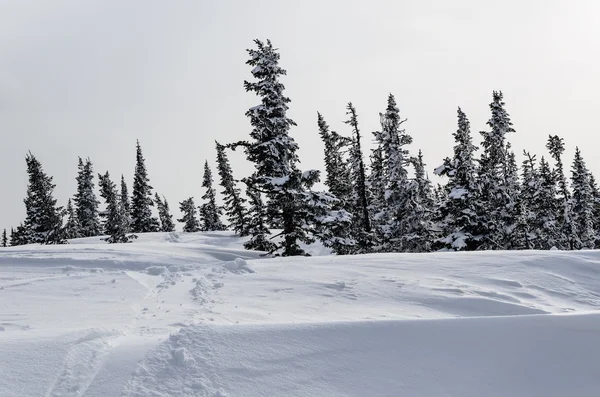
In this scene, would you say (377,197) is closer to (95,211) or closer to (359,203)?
(359,203)

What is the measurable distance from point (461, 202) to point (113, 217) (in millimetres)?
34721

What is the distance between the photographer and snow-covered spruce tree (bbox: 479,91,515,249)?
26031 millimetres

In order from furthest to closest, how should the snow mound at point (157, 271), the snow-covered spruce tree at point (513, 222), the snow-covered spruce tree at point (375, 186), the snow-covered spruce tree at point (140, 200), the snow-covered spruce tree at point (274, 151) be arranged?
the snow-covered spruce tree at point (140, 200) < the snow-covered spruce tree at point (375, 186) < the snow-covered spruce tree at point (513, 222) < the snow-covered spruce tree at point (274, 151) < the snow mound at point (157, 271)

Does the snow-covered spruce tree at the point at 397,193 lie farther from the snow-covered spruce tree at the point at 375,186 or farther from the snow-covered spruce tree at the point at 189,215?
the snow-covered spruce tree at the point at 189,215

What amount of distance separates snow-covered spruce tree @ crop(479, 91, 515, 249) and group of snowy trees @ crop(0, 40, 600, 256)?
8 cm

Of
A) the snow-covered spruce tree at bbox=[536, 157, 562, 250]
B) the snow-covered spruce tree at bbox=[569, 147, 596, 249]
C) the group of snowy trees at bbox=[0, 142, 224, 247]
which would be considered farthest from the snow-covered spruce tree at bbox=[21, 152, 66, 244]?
the snow-covered spruce tree at bbox=[569, 147, 596, 249]

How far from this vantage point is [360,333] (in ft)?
17.1

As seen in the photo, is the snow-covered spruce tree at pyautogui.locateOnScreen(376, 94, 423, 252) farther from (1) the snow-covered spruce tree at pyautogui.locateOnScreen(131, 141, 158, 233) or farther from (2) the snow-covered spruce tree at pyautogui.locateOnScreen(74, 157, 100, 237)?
(2) the snow-covered spruce tree at pyautogui.locateOnScreen(74, 157, 100, 237)

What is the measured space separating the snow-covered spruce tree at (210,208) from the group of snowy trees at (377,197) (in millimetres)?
305

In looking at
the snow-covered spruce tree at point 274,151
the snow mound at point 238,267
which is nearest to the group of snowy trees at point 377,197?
the snow-covered spruce tree at point 274,151

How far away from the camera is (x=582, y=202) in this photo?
4644 cm

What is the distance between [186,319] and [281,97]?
1538 cm

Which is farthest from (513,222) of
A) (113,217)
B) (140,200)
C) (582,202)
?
(140,200)

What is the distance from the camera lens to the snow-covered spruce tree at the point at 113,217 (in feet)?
136
